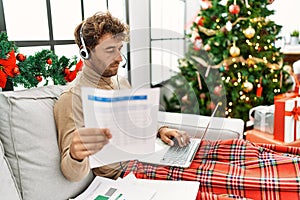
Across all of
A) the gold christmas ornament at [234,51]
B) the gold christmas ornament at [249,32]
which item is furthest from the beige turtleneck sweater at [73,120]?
the gold christmas ornament at [249,32]

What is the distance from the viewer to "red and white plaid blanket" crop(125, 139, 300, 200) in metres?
0.89

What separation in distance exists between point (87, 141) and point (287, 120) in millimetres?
1542

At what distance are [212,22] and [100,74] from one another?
1717 mm

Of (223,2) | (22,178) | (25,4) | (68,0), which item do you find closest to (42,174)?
(22,178)

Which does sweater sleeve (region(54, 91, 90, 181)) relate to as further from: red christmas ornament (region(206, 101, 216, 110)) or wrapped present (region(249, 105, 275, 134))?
wrapped present (region(249, 105, 275, 134))

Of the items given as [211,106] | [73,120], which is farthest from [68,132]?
[211,106]

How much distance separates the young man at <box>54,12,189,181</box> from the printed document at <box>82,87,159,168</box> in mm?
20

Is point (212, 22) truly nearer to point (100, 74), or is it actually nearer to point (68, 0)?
point (68, 0)

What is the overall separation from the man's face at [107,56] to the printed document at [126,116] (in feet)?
0.19

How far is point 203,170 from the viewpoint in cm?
97

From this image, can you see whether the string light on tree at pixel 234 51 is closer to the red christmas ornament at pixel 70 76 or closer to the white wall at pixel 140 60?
the red christmas ornament at pixel 70 76

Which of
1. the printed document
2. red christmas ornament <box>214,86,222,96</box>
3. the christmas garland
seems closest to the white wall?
the printed document

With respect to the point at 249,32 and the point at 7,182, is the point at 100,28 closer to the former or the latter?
the point at 7,182

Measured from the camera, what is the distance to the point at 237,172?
95 centimetres
